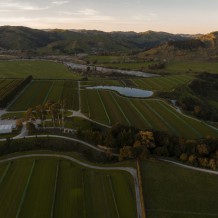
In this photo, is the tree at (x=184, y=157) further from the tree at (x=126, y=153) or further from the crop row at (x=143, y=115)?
the crop row at (x=143, y=115)

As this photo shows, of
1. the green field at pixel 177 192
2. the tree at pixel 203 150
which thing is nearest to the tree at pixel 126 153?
the green field at pixel 177 192

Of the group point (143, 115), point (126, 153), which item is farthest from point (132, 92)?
point (126, 153)

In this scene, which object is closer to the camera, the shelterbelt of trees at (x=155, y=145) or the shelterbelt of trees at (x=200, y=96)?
the shelterbelt of trees at (x=155, y=145)

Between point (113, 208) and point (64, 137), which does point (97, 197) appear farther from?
point (64, 137)

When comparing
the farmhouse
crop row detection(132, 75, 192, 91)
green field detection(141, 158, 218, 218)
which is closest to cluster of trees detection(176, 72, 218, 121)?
crop row detection(132, 75, 192, 91)

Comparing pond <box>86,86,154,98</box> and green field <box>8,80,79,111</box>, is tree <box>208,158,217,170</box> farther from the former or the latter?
pond <box>86,86,154,98</box>

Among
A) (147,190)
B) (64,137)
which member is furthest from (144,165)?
(64,137)
